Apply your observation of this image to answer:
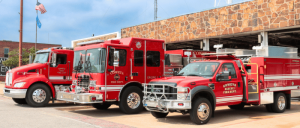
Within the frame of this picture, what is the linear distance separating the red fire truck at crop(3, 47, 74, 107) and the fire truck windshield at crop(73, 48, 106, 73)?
259 centimetres

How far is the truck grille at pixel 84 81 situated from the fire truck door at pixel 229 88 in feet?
15.6

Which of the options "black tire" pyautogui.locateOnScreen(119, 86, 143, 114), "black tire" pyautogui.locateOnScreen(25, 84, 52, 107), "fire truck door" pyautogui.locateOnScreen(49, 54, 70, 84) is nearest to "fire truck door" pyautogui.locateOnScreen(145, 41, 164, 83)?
"black tire" pyautogui.locateOnScreen(119, 86, 143, 114)

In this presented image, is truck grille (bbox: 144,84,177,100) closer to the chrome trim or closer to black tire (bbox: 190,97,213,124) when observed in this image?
the chrome trim

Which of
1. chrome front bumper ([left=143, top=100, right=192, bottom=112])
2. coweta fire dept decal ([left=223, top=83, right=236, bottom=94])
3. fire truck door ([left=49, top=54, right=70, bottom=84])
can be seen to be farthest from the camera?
fire truck door ([left=49, top=54, right=70, bottom=84])

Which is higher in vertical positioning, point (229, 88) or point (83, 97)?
point (229, 88)

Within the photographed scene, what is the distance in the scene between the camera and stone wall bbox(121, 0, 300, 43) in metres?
15.4

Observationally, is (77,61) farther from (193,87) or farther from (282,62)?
(282,62)

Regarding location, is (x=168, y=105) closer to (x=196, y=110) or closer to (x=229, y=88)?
(x=196, y=110)

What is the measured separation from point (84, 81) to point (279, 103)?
7.74 meters

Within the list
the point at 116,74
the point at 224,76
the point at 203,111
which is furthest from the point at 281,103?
the point at 116,74

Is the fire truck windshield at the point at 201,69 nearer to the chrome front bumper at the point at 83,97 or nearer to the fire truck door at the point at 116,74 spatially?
the fire truck door at the point at 116,74

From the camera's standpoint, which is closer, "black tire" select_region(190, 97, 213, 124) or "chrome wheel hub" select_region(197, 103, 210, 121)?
"black tire" select_region(190, 97, 213, 124)

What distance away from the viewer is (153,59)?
1194cm

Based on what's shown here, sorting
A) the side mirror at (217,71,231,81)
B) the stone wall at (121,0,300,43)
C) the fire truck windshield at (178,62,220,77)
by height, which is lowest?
the side mirror at (217,71,231,81)
